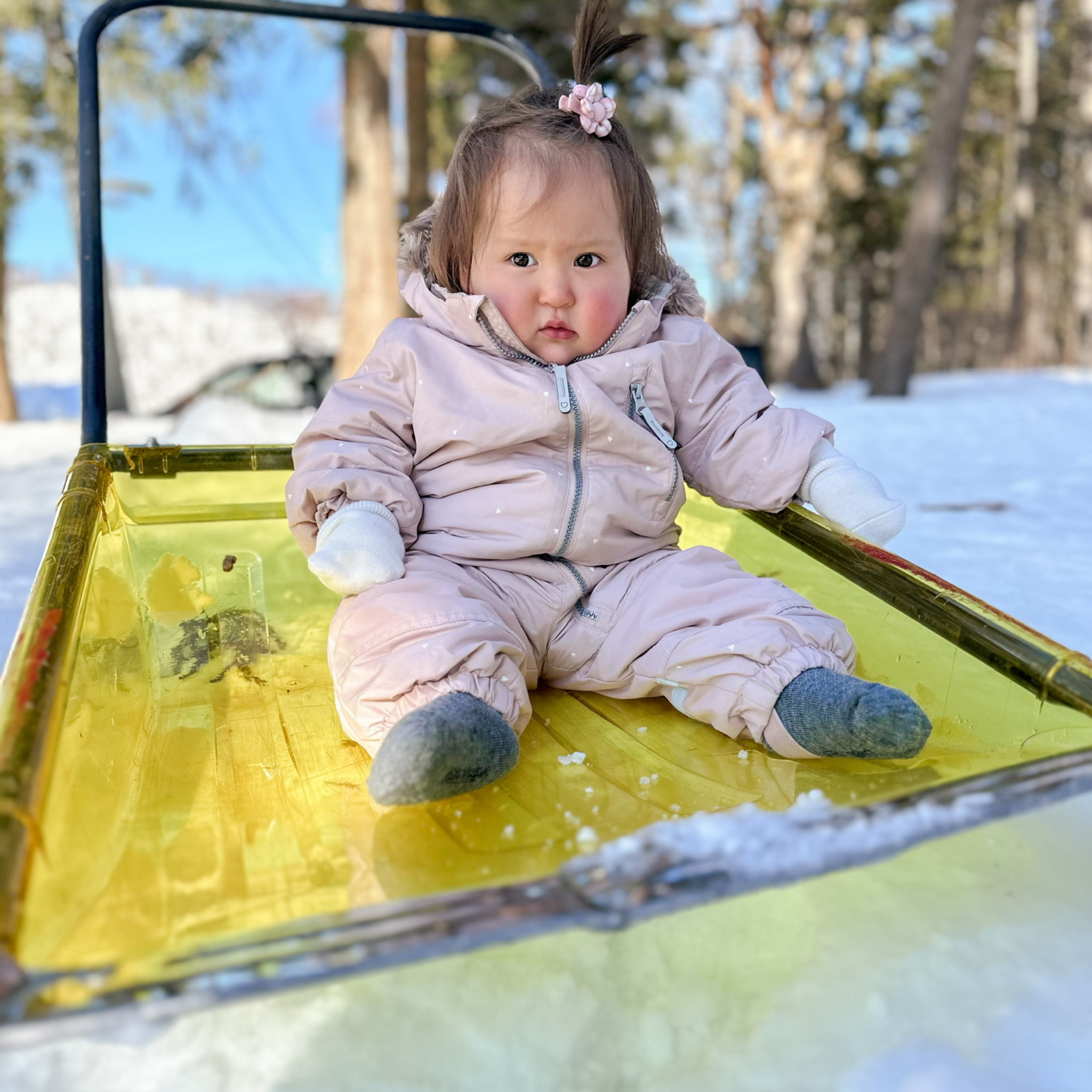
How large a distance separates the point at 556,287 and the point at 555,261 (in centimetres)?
3

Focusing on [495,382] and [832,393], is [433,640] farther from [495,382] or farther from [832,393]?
[832,393]

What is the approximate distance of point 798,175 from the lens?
10047mm

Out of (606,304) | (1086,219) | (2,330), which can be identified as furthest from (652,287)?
(1086,219)

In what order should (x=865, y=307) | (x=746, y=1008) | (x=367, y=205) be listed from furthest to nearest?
(x=865, y=307)
(x=367, y=205)
(x=746, y=1008)

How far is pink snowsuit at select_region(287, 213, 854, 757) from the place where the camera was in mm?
1144

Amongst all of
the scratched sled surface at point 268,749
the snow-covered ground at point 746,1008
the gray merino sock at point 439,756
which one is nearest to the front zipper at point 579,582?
the scratched sled surface at point 268,749

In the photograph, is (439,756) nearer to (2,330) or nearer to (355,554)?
(355,554)

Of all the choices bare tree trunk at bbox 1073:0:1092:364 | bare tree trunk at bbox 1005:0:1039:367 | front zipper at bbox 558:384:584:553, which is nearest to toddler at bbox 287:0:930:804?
front zipper at bbox 558:384:584:553

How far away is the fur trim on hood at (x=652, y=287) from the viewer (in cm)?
149

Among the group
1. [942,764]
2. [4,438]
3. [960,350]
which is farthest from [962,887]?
[960,350]

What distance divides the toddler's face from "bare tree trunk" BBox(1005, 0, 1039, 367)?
1304 cm

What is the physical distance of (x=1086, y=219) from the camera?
11266 mm

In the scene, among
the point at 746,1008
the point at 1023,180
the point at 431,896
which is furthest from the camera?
the point at 1023,180

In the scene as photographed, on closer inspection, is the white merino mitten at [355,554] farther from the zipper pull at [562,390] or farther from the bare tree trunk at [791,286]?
the bare tree trunk at [791,286]
